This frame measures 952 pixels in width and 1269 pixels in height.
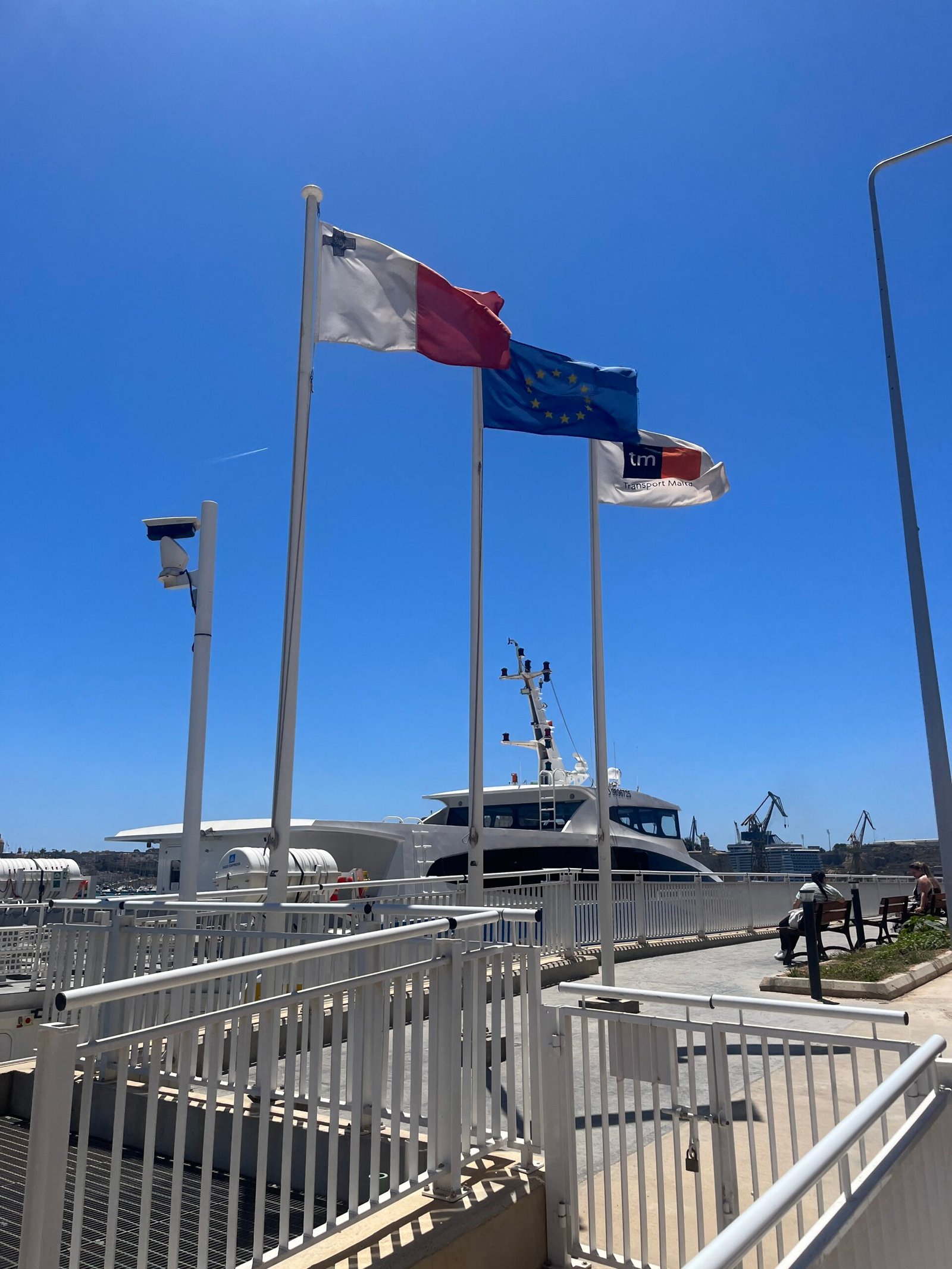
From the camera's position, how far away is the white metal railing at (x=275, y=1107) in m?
3.12

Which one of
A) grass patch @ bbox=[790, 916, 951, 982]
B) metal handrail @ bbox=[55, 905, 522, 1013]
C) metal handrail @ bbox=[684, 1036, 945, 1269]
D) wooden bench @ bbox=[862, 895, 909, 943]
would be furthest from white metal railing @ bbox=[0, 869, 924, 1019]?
grass patch @ bbox=[790, 916, 951, 982]

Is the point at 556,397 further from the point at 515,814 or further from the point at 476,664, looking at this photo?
the point at 515,814

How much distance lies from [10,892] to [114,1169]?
26386 mm

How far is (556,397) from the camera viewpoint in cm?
1227

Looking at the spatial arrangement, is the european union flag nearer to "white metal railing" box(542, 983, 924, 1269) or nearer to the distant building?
"white metal railing" box(542, 983, 924, 1269)

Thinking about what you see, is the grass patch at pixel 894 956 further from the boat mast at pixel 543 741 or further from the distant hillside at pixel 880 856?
the distant hillside at pixel 880 856

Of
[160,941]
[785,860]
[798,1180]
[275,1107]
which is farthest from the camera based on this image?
[785,860]

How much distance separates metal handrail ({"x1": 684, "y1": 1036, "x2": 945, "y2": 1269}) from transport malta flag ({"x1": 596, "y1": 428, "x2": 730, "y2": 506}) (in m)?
10.4

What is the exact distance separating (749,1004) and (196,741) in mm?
7081

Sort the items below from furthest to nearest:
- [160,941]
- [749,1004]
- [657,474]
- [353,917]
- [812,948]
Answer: [657,474] → [812,948] → [353,917] → [160,941] → [749,1004]

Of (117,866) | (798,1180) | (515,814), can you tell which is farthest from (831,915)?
(117,866)

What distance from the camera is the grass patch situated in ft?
38.1

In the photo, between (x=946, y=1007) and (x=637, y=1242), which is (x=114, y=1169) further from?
(x=946, y=1007)

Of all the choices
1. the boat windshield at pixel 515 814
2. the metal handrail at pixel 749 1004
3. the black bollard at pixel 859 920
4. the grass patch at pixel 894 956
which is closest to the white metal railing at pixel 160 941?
the metal handrail at pixel 749 1004
